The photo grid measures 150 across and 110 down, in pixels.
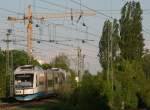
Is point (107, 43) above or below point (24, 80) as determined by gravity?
above

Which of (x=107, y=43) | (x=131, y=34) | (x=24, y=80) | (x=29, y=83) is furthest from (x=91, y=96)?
(x=107, y=43)

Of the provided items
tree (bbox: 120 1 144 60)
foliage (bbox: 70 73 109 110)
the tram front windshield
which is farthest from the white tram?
tree (bbox: 120 1 144 60)

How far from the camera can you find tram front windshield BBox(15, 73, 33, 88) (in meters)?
43.5

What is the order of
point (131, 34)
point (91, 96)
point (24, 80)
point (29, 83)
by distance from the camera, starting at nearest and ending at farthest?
point (91, 96), point (29, 83), point (24, 80), point (131, 34)

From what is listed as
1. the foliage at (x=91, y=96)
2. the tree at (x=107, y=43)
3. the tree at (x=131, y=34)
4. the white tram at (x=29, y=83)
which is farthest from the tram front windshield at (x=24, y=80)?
the tree at (x=131, y=34)

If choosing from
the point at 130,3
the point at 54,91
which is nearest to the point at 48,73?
the point at 54,91

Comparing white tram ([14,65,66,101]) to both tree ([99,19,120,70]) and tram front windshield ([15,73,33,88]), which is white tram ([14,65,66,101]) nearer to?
tram front windshield ([15,73,33,88])

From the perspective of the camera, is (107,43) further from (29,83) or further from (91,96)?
(91,96)

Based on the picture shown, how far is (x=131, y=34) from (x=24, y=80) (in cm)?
1492

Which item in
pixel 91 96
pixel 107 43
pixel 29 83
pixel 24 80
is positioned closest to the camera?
pixel 91 96

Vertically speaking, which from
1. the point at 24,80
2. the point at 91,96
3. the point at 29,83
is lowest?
the point at 91,96

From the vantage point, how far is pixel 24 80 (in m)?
43.8

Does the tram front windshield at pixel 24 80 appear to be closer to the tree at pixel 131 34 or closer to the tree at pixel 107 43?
the tree at pixel 107 43

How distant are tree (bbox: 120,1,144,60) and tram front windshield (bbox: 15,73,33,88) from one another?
13807 millimetres
